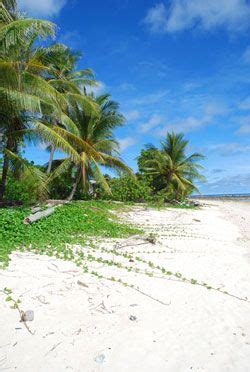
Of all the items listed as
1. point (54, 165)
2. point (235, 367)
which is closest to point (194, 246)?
point (235, 367)

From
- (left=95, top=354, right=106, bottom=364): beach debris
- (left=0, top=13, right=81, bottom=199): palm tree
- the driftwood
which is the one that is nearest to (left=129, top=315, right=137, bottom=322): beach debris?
(left=95, top=354, right=106, bottom=364): beach debris

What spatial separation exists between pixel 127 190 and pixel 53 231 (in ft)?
47.9

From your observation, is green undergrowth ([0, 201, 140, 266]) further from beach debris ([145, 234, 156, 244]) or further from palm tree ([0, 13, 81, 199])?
palm tree ([0, 13, 81, 199])

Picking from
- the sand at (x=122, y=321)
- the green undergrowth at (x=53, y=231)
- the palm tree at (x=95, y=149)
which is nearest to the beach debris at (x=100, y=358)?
the sand at (x=122, y=321)

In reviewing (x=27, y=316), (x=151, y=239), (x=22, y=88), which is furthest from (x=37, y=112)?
(x=27, y=316)

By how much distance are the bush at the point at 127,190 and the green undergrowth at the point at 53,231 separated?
33.4 feet

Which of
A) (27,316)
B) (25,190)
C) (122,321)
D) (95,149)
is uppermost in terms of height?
(95,149)

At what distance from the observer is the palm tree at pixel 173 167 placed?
28875mm

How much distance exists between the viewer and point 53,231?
9492 millimetres

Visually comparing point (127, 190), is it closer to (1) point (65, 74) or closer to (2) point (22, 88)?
(1) point (65, 74)

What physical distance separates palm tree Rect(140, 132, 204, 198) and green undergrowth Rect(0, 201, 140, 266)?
16.4 m

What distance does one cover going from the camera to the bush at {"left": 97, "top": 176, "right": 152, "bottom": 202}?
2353cm

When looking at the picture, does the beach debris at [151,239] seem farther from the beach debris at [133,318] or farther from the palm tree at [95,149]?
the palm tree at [95,149]

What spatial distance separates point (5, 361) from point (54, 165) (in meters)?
17.6
